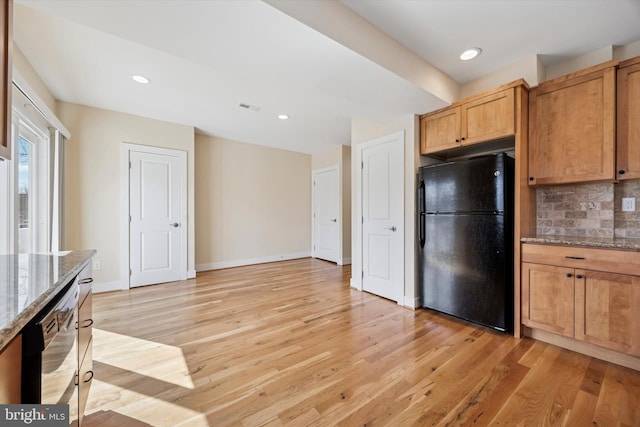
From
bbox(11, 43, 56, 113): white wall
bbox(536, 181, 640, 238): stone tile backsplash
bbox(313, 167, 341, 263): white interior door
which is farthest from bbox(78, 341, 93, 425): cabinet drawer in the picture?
bbox(313, 167, 341, 263): white interior door

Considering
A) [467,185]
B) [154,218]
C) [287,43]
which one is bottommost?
[154,218]

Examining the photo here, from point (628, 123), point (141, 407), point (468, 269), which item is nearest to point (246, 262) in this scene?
point (141, 407)

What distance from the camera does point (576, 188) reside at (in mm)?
2328

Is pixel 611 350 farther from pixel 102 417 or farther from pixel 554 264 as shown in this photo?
pixel 102 417

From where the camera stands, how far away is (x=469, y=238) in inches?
95.3

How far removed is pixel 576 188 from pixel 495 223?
0.85 metres

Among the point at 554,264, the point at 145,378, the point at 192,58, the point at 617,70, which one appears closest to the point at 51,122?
the point at 192,58

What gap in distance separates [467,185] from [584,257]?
0.97m

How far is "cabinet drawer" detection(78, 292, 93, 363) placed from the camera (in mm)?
1239

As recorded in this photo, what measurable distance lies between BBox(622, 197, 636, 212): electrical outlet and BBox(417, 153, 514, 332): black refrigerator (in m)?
0.85

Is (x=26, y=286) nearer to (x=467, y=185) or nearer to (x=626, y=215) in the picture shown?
(x=467, y=185)

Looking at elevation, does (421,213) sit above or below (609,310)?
above

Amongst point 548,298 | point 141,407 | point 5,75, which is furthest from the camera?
point 548,298

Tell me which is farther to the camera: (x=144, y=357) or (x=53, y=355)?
(x=144, y=357)
